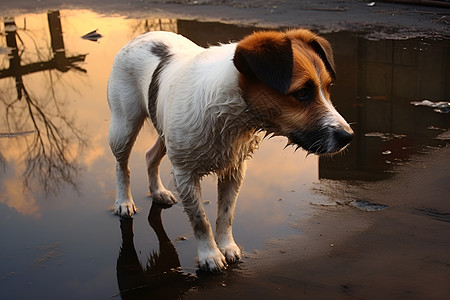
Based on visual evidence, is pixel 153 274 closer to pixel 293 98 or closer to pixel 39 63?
pixel 293 98

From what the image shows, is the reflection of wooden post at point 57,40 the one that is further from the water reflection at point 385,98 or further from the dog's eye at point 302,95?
the dog's eye at point 302,95

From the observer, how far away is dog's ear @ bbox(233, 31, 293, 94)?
3.34 m

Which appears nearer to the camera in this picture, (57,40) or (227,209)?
(227,209)

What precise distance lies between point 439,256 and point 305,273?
3.41 feet

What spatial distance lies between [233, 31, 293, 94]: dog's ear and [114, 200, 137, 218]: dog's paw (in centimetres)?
217

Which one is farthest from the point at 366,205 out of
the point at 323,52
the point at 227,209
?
the point at 323,52

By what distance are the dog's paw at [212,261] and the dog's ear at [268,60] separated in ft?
4.95

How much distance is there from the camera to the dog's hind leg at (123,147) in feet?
16.4

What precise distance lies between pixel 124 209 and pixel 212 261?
48.5 inches

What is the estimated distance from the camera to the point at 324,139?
Result: 136 inches

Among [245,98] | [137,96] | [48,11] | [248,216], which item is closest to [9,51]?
[48,11]

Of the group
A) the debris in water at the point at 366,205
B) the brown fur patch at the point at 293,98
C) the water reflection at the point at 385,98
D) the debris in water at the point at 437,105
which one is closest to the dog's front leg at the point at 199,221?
the brown fur patch at the point at 293,98

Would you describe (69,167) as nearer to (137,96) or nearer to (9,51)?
(137,96)

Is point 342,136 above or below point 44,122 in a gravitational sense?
above
